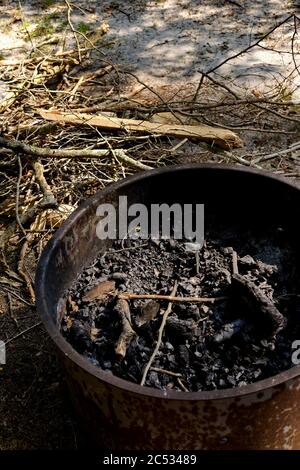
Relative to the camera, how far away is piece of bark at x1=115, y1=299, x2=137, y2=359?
253cm

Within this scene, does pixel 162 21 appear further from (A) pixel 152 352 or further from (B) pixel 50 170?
(A) pixel 152 352

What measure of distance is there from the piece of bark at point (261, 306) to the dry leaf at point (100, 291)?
613 millimetres

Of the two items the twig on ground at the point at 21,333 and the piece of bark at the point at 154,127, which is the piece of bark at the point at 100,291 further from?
the piece of bark at the point at 154,127

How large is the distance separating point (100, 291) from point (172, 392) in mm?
981

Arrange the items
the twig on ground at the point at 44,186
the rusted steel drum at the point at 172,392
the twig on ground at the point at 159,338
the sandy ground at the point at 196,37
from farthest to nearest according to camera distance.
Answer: the sandy ground at the point at 196,37 → the twig on ground at the point at 44,186 → the twig on ground at the point at 159,338 → the rusted steel drum at the point at 172,392

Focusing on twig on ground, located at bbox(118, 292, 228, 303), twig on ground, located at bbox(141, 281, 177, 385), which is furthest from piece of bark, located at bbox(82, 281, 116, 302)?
twig on ground, located at bbox(141, 281, 177, 385)

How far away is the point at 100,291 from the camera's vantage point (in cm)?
292

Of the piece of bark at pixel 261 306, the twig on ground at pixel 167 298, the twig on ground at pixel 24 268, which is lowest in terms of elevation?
the twig on ground at pixel 24 268

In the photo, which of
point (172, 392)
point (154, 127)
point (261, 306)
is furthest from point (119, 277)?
point (154, 127)

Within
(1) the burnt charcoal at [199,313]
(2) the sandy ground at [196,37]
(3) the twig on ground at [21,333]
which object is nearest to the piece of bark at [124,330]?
(1) the burnt charcoal at [199,313]

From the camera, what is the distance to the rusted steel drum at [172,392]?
2031 mm

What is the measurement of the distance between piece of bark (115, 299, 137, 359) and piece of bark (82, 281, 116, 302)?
0.15 metres

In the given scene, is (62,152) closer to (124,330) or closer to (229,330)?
(124,330)

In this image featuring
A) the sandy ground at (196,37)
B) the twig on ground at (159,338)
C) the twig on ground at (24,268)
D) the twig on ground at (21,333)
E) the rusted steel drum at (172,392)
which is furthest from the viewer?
the sandy ground at (196,37)
